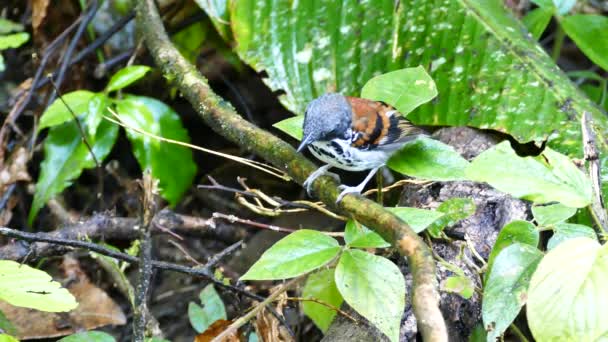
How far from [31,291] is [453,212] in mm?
1385

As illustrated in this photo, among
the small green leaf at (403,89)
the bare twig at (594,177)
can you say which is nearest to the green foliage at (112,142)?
the small green leaf at (403,89)

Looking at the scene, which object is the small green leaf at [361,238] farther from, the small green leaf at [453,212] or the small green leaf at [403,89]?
the small green leaf at [403,89]

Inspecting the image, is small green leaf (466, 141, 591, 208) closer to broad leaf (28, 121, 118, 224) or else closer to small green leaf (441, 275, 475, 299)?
small green leaf (441, 275, 475, 299)

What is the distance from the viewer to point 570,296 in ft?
5.96

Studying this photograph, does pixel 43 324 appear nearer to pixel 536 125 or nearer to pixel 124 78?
pixel 124 78

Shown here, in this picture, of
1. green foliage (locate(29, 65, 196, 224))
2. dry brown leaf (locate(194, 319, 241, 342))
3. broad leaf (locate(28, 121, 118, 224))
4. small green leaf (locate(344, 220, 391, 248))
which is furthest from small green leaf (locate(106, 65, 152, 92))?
small green leaf (locate(344, 220, 391, 248))

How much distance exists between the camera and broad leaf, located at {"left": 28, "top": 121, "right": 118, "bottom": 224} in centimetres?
379

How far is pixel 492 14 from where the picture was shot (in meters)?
3.71

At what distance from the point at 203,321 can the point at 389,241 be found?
1.19 metres

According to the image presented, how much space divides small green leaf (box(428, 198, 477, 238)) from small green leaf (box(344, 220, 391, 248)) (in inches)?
13.7

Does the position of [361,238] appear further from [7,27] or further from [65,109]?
[7,27]

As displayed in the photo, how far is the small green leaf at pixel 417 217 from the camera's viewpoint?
2.20 metres

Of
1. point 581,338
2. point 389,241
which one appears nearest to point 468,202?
point 389,241

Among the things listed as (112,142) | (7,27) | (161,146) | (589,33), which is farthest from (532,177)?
(7,27)
